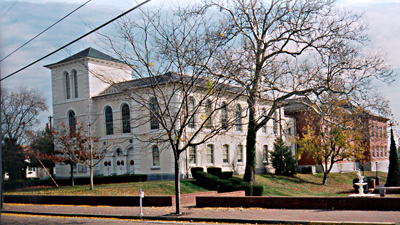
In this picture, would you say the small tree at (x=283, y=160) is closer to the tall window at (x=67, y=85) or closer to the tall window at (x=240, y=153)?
the tall window at (x=240, y=153)

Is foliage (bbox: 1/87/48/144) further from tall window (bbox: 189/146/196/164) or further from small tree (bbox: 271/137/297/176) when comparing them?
small tree (bbox: 271/137/297/176)

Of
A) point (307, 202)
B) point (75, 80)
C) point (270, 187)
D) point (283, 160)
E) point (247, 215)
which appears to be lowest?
point (270, 187)

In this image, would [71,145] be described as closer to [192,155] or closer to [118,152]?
[118,152]

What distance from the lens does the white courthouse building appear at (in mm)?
37688

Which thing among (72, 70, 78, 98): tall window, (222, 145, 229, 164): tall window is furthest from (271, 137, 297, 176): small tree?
(72, 70, 78, 98): tall window

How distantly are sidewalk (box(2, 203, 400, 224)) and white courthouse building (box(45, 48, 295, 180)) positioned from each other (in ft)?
59.4

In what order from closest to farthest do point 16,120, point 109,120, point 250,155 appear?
point 16,120 → point 250,155 → point 109,120

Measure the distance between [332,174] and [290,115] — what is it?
8.91m

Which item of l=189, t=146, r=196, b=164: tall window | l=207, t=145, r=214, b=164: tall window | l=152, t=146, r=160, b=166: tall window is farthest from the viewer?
l=207, t=145, r=214, b=164: tall window

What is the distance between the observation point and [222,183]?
30.1 meters

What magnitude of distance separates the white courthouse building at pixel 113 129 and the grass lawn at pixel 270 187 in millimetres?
4656

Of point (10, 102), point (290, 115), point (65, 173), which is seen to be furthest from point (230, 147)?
point (10, 102)

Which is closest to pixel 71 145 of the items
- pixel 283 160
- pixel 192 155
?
pixel 192 155

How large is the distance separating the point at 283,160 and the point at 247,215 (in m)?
32.1
